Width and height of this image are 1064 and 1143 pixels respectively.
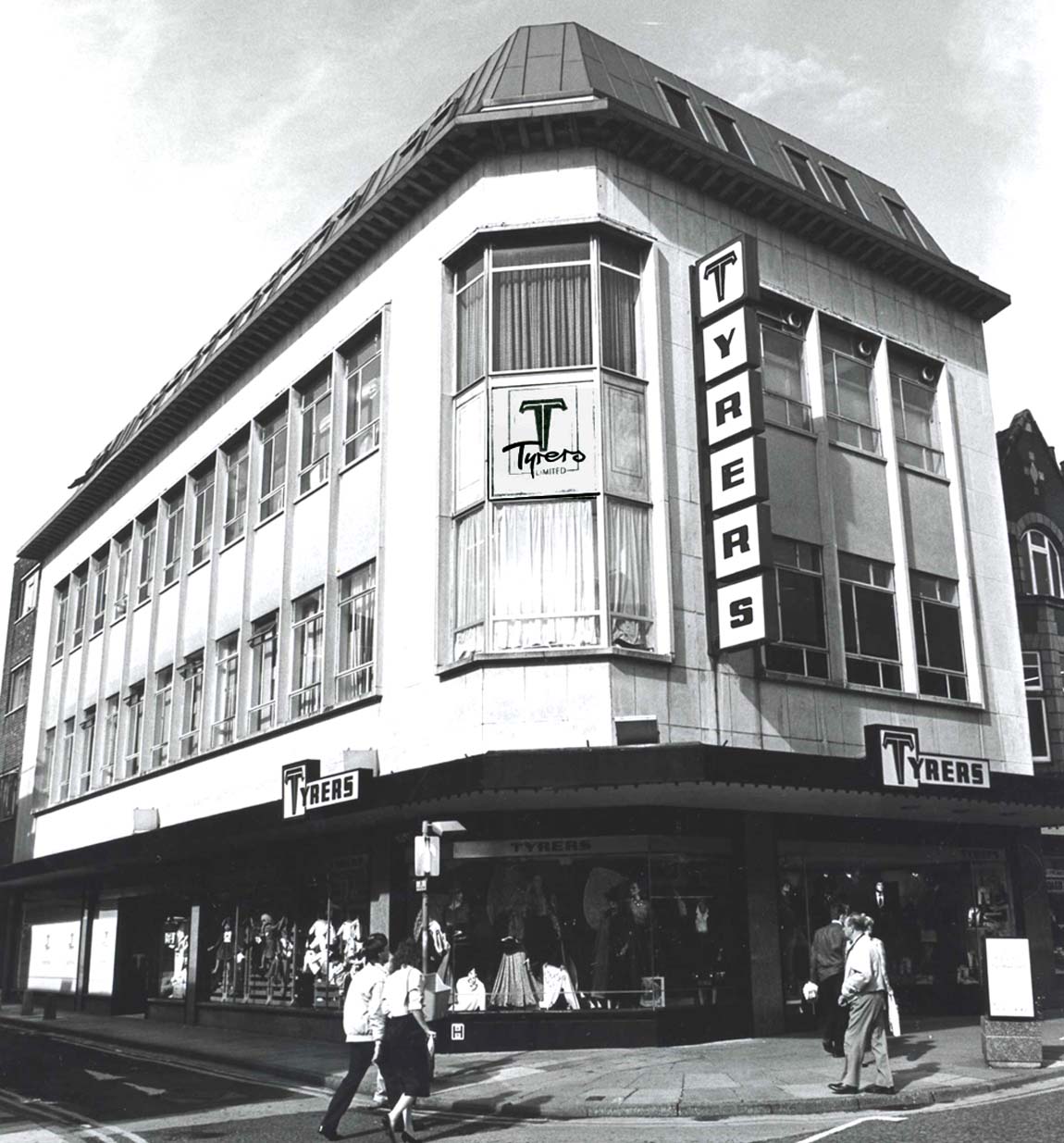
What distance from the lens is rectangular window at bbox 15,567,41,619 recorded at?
141 feet

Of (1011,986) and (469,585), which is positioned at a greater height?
(469,585)

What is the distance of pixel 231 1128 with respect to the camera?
39.9ft

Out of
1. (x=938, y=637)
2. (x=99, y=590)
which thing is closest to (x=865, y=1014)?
(x=938, y=637)

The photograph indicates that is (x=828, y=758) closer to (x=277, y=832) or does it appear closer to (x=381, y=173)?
(x=277, y=832)

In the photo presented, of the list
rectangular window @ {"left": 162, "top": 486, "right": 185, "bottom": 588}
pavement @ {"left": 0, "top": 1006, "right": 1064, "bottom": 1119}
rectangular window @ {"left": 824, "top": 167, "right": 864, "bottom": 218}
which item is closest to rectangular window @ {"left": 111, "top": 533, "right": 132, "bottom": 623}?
rectangular window @ {"left": 162, "top": 486, "right": 185, "bottom": 588}

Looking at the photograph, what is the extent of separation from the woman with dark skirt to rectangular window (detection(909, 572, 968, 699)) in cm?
1294

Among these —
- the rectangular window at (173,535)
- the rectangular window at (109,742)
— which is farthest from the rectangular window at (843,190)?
the rectangular window at (109,742)

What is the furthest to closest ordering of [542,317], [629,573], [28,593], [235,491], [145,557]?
[28,593], [145,557], [235,491], [542,317], [629,573]

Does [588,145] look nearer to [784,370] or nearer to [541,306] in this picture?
[541,306]

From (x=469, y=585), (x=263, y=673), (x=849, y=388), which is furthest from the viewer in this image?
(x=263, y=673)

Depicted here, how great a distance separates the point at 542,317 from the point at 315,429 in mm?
6638

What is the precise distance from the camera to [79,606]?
37094mm

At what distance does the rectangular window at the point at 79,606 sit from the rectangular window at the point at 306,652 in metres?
15.0

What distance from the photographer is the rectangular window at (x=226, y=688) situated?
84.8ft
